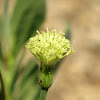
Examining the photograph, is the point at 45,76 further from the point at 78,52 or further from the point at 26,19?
the point at 78,52

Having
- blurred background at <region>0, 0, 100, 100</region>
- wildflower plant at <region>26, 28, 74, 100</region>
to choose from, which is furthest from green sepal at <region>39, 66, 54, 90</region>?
blurred background at <region>0, 0, 100, 100</region>

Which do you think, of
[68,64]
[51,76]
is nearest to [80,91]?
[68,64]

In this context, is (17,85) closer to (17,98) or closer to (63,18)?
(17,98)

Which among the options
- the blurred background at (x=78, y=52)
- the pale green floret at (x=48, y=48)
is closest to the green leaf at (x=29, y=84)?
the pale green floret at (x=48, y=48)

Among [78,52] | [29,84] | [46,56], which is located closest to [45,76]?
[46,56]

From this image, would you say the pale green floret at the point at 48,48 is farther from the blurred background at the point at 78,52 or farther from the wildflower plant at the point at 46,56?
the blurred background at the point at 78,52

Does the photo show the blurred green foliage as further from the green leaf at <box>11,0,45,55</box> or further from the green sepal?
the green sepal
